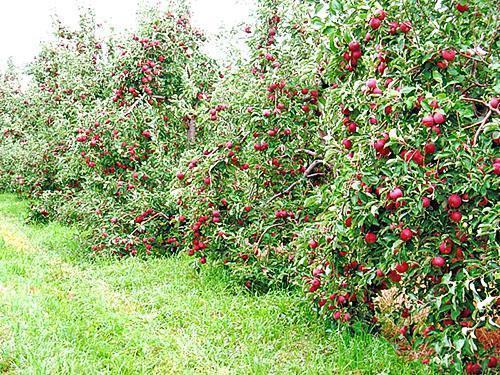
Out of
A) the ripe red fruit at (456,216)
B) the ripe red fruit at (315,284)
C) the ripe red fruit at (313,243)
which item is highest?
the ripe red fruit at (456,216)

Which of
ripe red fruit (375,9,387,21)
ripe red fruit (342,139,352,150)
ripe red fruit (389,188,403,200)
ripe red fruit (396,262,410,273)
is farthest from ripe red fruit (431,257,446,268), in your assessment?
ripe red fruit (375,9,387,21)

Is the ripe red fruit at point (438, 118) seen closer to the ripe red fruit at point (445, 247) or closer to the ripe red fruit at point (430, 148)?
the ripe red fruit at point (430, 148)

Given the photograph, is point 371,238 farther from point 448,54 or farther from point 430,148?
point 448,54

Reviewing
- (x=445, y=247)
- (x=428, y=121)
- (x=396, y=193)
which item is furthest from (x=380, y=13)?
(x=445, y=247)

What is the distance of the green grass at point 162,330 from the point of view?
3039 mm

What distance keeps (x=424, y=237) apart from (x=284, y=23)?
117 inches

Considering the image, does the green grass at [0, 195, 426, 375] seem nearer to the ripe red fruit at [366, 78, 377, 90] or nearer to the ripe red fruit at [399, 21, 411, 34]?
the ripe red fruit at [366, 78, 377, 90]

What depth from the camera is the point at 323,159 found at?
3.58 meters

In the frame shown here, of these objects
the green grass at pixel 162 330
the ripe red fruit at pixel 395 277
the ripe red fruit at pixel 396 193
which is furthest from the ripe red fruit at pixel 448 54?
the green grass at pixel 162 330

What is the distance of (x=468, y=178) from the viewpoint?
2311 mm

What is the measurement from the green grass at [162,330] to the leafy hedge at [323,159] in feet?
0.70

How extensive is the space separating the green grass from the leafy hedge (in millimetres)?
213

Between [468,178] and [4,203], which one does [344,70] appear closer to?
[468,178]

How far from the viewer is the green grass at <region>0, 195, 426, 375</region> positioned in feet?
9.97
